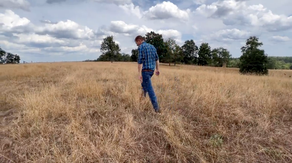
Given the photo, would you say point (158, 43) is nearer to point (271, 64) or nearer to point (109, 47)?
point (109, 47)

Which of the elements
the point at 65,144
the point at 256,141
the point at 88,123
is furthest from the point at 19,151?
the point at 256,141

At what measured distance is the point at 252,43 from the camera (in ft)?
131

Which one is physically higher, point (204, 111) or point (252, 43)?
point (252, 43)

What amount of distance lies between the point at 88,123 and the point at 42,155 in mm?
971

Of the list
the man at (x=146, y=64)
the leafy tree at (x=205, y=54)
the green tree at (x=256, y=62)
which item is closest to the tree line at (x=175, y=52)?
the leafy tree at (x=205, y=54)

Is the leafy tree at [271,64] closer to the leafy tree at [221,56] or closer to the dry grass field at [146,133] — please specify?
the leafy tree at [221,56]

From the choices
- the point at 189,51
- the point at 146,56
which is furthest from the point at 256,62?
the point at 146,56

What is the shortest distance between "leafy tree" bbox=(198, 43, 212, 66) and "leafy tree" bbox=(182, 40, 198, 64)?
3387mm

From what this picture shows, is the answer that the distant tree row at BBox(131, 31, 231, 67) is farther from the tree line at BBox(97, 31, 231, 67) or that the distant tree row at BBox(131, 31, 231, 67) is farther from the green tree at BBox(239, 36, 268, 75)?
the green tree at BBox(239, 36, 268, 75)

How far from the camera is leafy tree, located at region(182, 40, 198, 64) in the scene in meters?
62.4

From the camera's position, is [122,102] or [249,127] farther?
[122,102]

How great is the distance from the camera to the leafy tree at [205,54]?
58375 millimetres

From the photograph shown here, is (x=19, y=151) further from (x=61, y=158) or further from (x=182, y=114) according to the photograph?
(x=182, y=114)

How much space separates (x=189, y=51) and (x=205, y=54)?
23.6 feet
